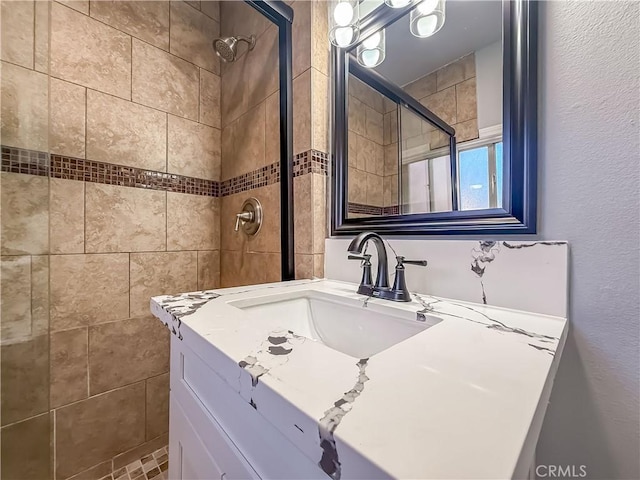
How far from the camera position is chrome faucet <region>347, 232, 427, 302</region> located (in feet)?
2.19

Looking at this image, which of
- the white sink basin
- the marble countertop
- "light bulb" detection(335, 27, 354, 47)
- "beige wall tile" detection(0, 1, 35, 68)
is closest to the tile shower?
"beige wall tile" detection(0, 1, 35, 68)

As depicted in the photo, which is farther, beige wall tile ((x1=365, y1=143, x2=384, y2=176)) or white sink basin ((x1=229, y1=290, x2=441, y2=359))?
beige wall tile ((x1=365, y1=143, x2=384, y2=176))

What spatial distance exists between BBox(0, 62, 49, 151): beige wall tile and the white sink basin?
1054mm

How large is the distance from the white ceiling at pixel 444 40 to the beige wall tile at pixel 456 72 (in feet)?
0.06

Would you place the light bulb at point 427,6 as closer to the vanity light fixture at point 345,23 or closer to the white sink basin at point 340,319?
the vanity light fixture at point 345,23

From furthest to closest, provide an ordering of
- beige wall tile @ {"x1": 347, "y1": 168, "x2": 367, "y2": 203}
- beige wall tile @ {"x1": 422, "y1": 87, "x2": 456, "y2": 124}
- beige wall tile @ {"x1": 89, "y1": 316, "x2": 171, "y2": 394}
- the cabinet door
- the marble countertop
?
beige wall tile @ {"x1": 89, "y1": 316, "x2": 171, "y2": 394} → beige wall tile @ {"x1": 347, "y1": 168, "x2": 367, "y2": 203} → beige wall tile @ {"x1": 422, "y1": 87, "x2": 456, "y2": 124} → the cabinet door → the marble countertop

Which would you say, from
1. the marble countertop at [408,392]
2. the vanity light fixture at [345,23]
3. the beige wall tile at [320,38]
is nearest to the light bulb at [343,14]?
the vanity light fixture at [345,23]

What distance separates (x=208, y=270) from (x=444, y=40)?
149 centimetres

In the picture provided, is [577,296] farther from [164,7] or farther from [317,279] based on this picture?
[164,7]

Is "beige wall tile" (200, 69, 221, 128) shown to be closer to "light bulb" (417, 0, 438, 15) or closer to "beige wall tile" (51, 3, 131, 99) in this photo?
"beige wall tile" (51, 3, 131, 99)

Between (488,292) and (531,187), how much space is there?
257 mm

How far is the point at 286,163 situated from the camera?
1077 mm

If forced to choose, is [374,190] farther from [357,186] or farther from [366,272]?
[366,272]

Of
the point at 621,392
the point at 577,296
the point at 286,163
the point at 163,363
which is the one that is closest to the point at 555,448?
the point at 621,392
